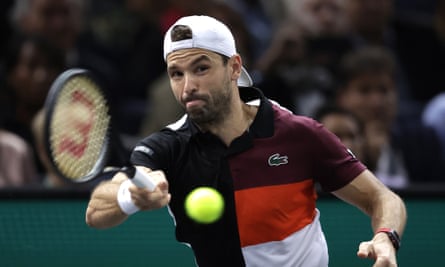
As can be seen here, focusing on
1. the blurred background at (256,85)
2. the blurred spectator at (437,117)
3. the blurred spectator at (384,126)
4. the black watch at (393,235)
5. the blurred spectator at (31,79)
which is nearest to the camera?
the black watch at (393,235)

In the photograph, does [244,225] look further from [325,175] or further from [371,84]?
[371,84]

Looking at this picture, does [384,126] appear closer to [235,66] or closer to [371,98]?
[371,98]

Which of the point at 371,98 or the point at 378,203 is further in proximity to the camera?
the point at 371,98

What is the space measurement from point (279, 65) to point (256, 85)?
479 mm

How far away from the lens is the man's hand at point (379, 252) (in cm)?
484

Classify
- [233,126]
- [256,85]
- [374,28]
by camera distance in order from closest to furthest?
[233,126], [256,85], [374,28]

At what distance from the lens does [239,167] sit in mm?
5379

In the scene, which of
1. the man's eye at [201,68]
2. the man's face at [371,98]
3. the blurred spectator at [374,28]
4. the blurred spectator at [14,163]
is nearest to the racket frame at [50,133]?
the man's eye at [201,68]

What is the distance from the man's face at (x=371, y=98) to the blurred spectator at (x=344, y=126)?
1.97ft

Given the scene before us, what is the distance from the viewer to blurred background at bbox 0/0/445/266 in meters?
7.92

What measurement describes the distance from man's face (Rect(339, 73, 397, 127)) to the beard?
4051 millimetres

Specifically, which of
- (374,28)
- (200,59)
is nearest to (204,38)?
(200,59)

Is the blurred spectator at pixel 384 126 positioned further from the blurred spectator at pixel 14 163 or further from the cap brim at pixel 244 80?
the cap brim at pixel 244 80

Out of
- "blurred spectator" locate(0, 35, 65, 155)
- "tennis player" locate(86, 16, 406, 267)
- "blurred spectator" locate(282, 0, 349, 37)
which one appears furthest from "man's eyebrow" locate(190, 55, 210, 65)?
"blurred spectator" locate(282, 0, 349, 37)
